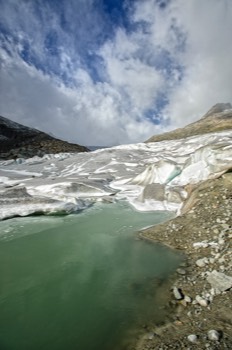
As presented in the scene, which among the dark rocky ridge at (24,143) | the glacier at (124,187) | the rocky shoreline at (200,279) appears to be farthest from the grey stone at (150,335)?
the dark rocky ridge at (24,143)

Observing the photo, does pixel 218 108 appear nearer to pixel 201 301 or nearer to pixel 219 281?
pixel 219 281

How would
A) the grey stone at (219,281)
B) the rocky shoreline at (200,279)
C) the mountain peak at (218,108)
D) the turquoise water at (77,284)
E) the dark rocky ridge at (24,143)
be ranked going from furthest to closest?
1. the mountain peak at (218,108)
2. the dark rocky ridge at (24,143)
3. the grey stone at (219,281)
4. the turquoise water at (77,284)
5. the rocky shoreline at (200,279)

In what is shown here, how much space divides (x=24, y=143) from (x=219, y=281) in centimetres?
4905

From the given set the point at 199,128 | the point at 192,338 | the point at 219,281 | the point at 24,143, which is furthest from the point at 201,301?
the point at 199,128

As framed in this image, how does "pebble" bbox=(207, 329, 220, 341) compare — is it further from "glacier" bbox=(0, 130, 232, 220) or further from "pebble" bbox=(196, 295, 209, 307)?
"glacier" bbox=(0, 130, 232, 220)

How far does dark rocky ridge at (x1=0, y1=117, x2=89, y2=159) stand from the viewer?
47381mm

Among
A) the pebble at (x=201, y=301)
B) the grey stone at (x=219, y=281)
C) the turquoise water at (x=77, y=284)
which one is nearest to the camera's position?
the turquoise water at (x=77, y=284)

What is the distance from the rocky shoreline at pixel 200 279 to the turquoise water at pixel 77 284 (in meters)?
0.40

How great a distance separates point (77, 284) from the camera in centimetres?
692

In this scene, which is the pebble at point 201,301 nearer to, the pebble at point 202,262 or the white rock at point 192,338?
the white rock at point 192,338

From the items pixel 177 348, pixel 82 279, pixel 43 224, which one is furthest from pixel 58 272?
pixel 43 224

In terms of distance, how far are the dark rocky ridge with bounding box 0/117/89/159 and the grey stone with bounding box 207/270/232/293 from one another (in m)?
43.0

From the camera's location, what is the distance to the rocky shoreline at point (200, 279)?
15.3ft

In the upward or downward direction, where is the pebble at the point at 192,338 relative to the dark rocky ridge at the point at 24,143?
downward
